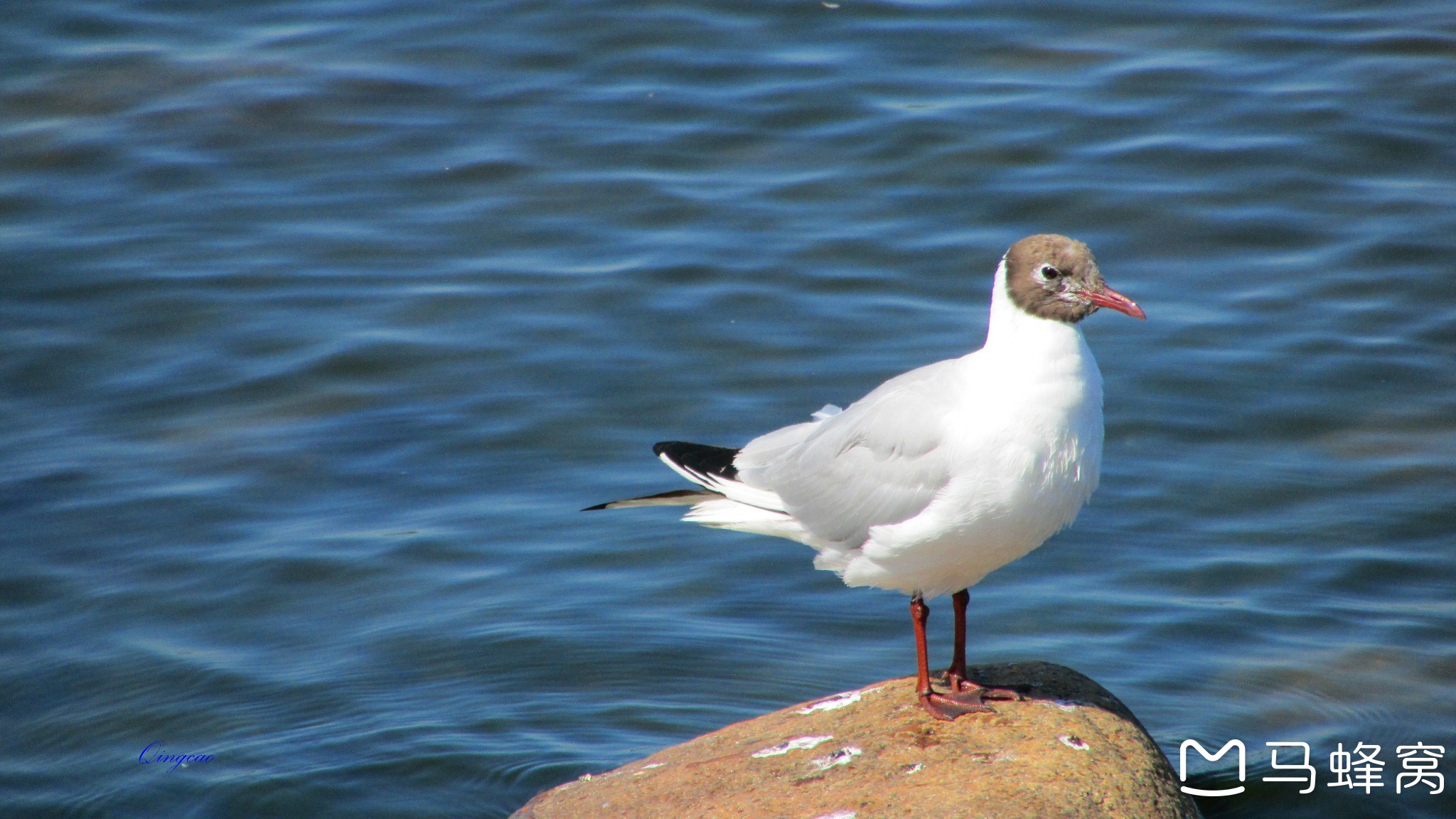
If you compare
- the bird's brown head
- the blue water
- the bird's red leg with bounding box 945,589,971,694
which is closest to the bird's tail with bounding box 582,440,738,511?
the bird's red leg with bounding box 945,589,971,694

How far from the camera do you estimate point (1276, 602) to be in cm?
774

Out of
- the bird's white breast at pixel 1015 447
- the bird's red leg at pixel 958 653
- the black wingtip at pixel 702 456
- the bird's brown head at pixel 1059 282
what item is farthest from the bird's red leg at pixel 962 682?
the bird's brown head at pixel 1059 282

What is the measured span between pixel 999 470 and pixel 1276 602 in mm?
3203

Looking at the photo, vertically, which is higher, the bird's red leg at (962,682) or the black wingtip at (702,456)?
the black wingtip at (702,456)

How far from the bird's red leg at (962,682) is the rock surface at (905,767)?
5 cm

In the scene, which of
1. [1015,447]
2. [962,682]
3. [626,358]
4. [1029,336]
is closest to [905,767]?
[962,682]

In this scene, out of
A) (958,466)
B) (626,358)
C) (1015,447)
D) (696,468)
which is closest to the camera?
(1015,447)

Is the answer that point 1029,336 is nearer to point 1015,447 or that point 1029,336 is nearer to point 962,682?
point 1015,447

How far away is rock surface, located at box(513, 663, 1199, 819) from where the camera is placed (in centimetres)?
500

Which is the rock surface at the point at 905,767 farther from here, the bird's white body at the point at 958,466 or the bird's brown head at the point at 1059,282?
the bird's brown head at the point at 1059,282

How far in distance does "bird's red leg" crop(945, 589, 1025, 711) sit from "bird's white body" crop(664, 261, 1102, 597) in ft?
0.44

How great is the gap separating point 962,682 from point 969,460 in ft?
2.94

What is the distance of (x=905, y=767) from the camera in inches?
204

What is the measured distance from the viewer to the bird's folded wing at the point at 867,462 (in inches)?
214
